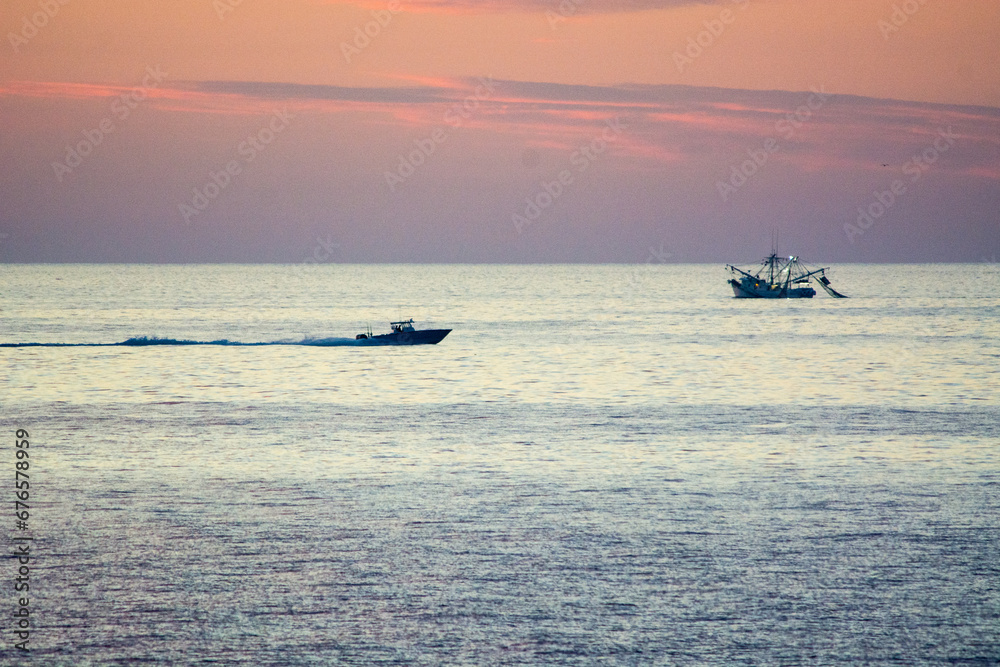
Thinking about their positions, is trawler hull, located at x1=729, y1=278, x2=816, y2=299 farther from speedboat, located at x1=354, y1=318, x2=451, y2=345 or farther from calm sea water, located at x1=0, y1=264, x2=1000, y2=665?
calm sea water, located at x1=0, y1=264, x2=1000, y2=665

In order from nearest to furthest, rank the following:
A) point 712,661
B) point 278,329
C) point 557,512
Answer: point 712,661 → point 557,512 → point 278,329

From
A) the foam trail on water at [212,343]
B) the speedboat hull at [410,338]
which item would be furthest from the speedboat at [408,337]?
the foam trail on water at [212,343]

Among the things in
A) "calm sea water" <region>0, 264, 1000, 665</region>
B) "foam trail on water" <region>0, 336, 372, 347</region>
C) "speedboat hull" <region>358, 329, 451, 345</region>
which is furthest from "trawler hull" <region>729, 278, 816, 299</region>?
"calm sea water" <region>0, 264, 1000, 665</region>

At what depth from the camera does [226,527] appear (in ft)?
72.2

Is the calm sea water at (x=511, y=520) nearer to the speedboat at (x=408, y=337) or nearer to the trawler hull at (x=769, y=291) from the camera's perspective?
the speedboat at (x=408, y=337)

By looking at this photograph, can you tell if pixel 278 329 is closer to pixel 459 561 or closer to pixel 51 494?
pixel 51 494

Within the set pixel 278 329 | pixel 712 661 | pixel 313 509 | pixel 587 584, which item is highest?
pixel 278 329

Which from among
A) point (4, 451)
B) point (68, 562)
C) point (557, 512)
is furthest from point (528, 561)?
point (4, 451)

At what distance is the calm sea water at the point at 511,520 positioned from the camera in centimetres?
1546

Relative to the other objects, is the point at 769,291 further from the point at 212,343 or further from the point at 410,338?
the point at 212,343

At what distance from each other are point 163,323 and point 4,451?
93.6m

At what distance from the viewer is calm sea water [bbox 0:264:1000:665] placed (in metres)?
15.5

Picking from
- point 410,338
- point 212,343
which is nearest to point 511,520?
point 410,338

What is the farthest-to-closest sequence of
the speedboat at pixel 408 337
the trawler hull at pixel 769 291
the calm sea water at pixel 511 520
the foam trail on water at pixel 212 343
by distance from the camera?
the trawler hull at pixel 769 291
the foam trail on water at pixel 212 343
the speedboat at pixel 408 337
the calm sea water at pixel 511 520
